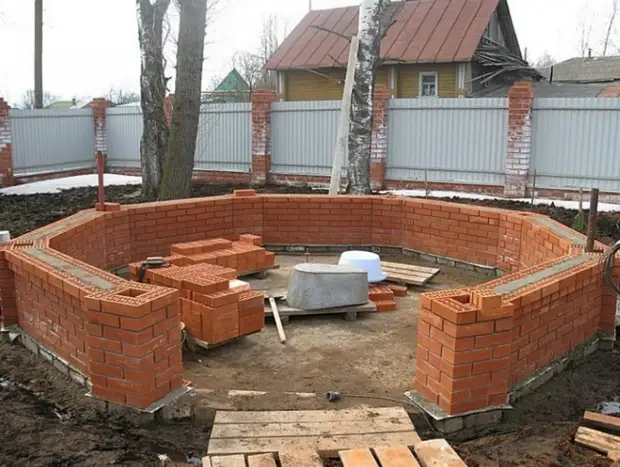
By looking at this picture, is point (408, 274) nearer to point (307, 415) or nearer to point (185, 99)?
point (307, 415)

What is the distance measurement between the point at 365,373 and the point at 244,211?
4015mm

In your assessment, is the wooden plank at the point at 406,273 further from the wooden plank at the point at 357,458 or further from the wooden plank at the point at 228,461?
the wooden plank at the point at 228,461

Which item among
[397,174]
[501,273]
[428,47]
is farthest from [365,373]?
[428,47]

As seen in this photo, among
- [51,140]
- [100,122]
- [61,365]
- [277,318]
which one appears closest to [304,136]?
[100,122]

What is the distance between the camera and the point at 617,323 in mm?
5461

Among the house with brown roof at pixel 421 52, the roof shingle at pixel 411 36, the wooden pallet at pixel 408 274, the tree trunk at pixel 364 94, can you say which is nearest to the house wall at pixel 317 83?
the house with brown roof at pixel 421 52

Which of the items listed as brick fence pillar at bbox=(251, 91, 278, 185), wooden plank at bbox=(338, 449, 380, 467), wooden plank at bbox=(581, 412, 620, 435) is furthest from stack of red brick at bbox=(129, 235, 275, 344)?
brick fence pillar at bbox=(251, 91, 278, 185)

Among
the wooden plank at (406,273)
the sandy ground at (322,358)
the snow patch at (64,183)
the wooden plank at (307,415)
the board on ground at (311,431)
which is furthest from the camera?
the snow patch at (64,183)

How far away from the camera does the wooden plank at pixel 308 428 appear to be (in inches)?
141

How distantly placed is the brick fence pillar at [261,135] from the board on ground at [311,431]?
11.7m

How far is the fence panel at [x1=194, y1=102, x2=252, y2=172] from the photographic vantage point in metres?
15.9

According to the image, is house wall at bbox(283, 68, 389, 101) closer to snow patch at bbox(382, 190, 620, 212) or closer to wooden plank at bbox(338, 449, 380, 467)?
snow patch at bbox(382, 190, 620, 212)

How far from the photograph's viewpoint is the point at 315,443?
11.4 feet

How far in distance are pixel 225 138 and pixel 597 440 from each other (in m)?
13.7
